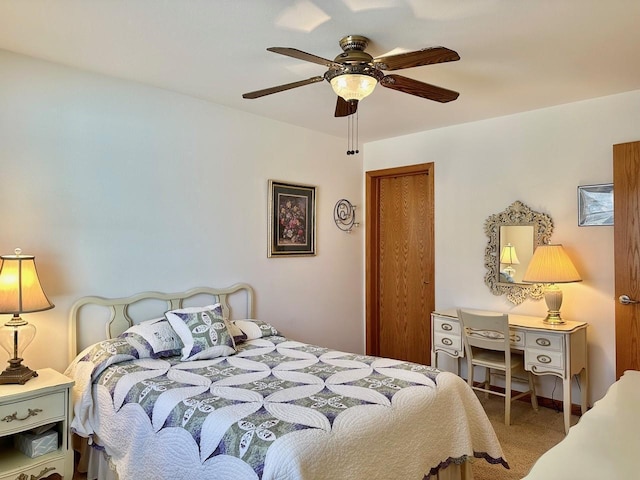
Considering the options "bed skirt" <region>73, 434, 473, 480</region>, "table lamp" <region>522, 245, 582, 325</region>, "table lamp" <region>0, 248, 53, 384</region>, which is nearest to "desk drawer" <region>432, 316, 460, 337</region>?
"table lamp" <region>522, 245, 582, 325</region>

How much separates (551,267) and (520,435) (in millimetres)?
1240

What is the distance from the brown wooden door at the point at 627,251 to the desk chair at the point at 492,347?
0.70 metres

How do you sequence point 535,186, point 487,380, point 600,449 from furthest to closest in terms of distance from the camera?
point 487,380
point 535,186
point 600,449

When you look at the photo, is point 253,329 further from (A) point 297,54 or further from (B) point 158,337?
(A) point 297,54

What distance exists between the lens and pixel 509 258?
390cm

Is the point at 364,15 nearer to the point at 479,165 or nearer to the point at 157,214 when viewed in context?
the point at 157,214

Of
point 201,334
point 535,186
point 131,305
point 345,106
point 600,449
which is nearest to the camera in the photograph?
point 600,449

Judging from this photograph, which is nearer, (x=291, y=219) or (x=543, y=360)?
(x=543, y=360)

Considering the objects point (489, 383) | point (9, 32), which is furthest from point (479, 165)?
point (9, 32)

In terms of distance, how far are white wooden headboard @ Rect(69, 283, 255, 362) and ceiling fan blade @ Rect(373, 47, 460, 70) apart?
2.13m

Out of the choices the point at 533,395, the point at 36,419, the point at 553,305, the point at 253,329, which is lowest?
the point at 533,395

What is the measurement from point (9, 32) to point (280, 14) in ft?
4.77

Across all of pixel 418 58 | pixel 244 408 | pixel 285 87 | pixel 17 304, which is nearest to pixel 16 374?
pixel 17 304

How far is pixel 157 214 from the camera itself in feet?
10.6
